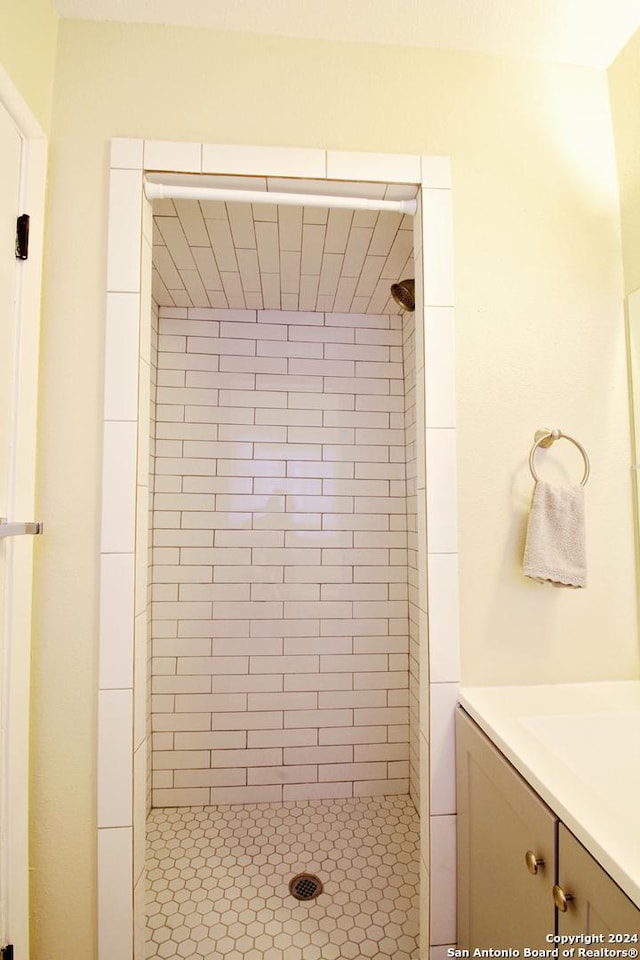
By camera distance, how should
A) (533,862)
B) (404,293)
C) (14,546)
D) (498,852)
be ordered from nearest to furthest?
(533,862) → (498,852) → (14,546) → (404,293)

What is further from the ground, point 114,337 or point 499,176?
point 499,176

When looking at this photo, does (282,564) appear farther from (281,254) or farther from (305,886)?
(281,254)

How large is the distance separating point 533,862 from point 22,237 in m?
1.60

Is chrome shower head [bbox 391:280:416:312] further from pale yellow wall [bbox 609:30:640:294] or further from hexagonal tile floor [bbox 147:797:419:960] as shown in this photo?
hexagonal tile floor [bbox 147:797:419:960]

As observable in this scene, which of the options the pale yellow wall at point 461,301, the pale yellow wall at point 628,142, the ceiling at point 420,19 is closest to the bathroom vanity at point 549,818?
the pale yellow wall at point 461,301

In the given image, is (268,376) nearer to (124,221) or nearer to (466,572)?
(124,221)

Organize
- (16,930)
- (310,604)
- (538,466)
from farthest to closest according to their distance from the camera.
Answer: (310,604) < (538,466) < (16,930)

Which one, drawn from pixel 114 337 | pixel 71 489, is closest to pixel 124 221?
pixel 114 337

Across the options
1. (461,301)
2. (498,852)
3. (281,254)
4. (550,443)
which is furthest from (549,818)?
(281,254)

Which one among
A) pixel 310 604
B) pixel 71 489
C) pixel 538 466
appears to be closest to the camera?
pixel 71 489

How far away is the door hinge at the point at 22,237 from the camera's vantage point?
1.09 metres

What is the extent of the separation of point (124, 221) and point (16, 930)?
63.0 inches

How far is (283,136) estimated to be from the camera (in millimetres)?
1222

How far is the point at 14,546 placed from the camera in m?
1.05
